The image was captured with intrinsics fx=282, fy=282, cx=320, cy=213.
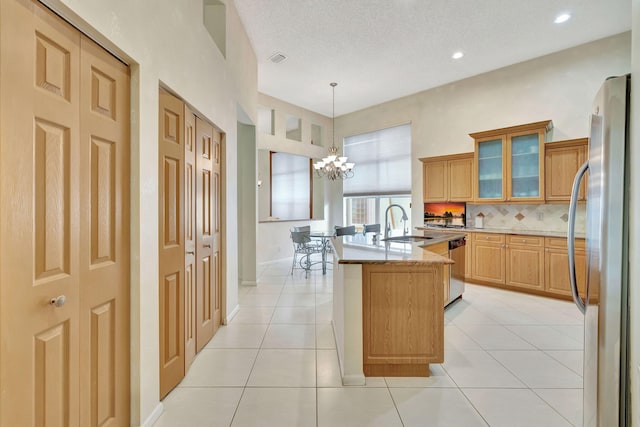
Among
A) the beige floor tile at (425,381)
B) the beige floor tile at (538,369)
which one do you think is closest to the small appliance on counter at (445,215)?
the beige floor tile at (538,369)

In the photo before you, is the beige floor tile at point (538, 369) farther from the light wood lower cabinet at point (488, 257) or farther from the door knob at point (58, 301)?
the door knob at point (58, 301)

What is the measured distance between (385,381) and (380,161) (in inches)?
223

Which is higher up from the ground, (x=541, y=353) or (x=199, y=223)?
(x=199, y=223)

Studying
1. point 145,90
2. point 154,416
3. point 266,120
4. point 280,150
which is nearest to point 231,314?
point 154,416

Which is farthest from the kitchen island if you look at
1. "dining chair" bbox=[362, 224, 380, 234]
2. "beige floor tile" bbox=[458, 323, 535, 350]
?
"dining chair" bbox=[362, 224, 380, 234]

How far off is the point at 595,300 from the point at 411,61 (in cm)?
472

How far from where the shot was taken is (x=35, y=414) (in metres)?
1.10

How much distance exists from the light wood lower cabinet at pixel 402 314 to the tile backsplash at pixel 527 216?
145 inches

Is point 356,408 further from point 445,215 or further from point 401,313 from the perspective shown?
point 445,215

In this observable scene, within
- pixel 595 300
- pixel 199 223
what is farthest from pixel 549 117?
pixel 199 223

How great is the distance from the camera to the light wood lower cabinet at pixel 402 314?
217cm

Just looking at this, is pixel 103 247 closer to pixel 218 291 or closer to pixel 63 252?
pixel 63 252

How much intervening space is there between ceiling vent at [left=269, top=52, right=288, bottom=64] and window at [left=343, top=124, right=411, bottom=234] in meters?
3.16

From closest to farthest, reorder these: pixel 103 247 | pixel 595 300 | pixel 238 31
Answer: pixel 595 300 < pixel 103 247 < pixel 238 31
